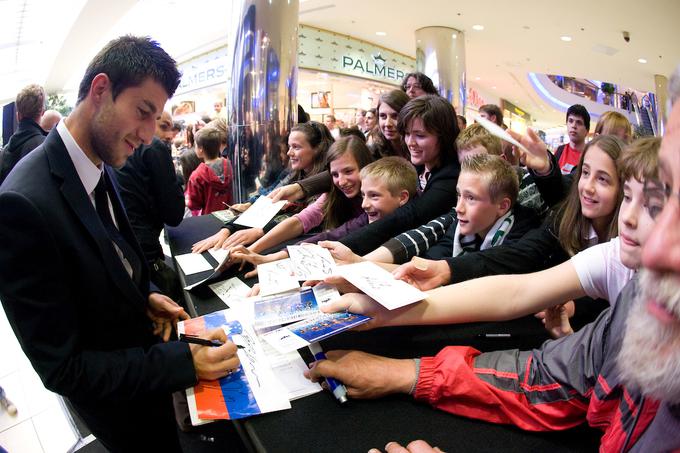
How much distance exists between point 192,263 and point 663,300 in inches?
71.8

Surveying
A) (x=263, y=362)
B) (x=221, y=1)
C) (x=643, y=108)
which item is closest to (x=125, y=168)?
(x=263, y=362)

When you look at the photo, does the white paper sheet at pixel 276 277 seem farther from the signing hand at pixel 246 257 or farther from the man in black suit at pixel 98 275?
the man in black suit at pixel 98 275

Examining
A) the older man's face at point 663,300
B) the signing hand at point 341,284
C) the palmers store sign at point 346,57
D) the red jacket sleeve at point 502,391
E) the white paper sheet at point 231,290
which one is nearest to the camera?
the older man's face at point 663,300

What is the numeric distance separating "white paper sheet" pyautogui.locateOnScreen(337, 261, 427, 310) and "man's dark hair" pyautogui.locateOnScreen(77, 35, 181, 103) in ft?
2.74

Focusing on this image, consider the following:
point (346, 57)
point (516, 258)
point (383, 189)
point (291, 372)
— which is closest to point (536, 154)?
point (516, 258)

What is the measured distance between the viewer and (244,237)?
2115mm

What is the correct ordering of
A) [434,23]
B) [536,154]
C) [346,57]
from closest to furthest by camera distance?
[536,154], [434,23], [346,57]

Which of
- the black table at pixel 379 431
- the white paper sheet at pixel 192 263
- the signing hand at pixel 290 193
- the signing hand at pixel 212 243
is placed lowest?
the black table at pixel 379 431

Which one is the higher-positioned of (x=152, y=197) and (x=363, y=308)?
(x=152, y=197)

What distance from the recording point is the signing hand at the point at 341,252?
1699 millimetres

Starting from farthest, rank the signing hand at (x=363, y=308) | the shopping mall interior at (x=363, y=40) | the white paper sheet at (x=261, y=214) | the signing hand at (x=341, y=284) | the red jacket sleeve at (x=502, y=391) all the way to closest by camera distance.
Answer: the shopping mall interior at (x=363, y=40) → the white paper sheet at (x=261, y=214) → the signing hand at (x=341, y=284) → the signing hand at (x=363, y=308) → the red jacket sleeve at (x=502, y=391)

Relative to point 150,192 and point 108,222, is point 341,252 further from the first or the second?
point 150,192

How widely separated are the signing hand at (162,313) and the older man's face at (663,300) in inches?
49.1

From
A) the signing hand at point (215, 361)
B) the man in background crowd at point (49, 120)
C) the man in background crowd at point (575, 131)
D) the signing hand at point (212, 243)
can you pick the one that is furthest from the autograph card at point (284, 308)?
the man in background crowd at point (49, 120)
